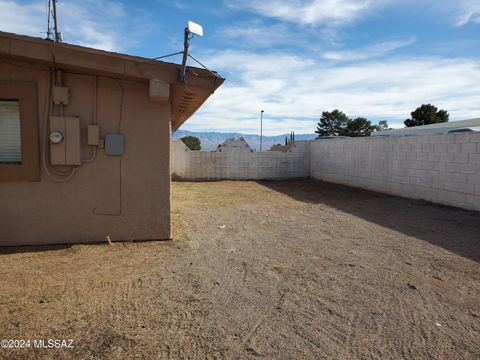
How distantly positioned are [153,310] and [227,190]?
9743 millimetres

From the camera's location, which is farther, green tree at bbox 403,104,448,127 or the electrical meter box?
green tree at bbox 403,104,448,127

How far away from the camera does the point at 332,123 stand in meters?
49.0

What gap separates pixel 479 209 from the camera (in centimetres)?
830

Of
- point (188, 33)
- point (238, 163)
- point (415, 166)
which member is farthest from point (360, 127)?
point (188, 33)

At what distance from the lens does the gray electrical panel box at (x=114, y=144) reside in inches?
206

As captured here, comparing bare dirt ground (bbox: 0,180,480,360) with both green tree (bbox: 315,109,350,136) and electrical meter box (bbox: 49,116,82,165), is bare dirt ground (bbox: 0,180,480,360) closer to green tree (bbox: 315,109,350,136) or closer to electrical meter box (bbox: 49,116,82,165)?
electrical meter box (bbox: 49,116,82,165)

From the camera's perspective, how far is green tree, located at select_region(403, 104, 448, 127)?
36125 mm

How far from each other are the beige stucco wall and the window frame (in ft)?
0.29

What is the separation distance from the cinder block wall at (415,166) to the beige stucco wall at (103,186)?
7.17m

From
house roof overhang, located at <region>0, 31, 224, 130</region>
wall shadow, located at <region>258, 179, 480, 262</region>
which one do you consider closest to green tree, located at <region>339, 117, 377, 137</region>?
wall shadow, located at <region>258, 179, 480, 262</region>

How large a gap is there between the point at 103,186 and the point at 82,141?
0.70m

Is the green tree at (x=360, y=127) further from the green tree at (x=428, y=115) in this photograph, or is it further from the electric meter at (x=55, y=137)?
the electric meter at (x=55, y=137)

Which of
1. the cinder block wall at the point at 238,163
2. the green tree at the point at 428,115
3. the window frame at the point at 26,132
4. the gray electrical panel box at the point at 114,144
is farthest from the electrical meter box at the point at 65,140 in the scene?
the green tree at the point at 428,115

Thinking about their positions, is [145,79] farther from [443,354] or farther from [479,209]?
[479,209]
